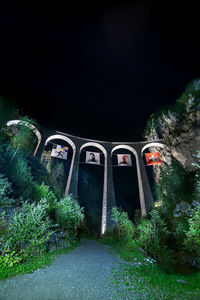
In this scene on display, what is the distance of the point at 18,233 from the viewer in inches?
196

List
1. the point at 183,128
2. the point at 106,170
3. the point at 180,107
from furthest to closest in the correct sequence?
the point at 106,170 < the point at 180,107 < the point at 183,128

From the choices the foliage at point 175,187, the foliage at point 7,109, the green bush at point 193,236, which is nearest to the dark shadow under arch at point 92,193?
the foliage at point 7,109

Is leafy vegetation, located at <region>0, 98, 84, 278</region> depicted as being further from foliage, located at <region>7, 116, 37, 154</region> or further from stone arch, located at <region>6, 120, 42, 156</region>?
stone arch, located at <region>6, 120, 42, 156</region>

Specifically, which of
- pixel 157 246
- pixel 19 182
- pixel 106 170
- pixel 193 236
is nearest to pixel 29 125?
pixel 19 182

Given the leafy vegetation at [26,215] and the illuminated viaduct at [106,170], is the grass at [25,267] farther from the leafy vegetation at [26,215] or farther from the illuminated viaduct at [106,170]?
the illuminated viaduct at [106,170]

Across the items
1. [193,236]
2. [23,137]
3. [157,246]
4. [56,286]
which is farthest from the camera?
[23,137]

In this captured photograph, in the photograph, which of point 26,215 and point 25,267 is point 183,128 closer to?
point 26,215

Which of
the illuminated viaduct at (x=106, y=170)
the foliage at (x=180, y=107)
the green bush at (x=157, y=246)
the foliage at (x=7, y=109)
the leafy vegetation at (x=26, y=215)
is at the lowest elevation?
the green bush at (x=157, y=246)

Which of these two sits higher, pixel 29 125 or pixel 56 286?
pixel 29 125

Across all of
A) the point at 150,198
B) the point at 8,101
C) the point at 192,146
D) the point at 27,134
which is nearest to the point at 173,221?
the point at 150,198

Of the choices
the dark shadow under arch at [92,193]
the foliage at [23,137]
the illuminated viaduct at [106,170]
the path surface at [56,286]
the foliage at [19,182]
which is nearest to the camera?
the path surface at [56,286]

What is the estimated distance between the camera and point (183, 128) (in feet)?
71.5

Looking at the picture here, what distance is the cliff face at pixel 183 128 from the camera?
19083 millimetres

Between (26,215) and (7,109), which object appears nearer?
(26,215)
